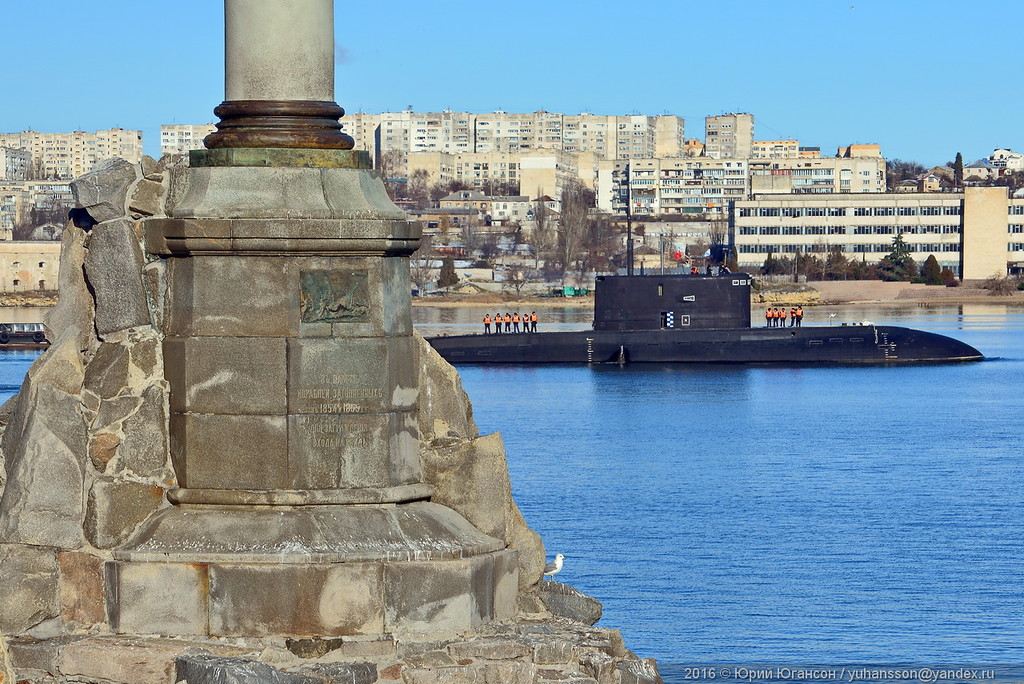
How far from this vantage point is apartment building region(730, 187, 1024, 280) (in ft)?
469

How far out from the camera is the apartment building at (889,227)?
14288 centimetres

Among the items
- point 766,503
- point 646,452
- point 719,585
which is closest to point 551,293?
point 646,452

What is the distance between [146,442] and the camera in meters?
8.21

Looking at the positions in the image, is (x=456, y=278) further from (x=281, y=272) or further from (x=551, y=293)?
(x=281, y=272)

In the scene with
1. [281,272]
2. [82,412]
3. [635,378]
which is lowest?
[635,378]

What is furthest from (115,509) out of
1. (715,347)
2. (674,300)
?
(715,347)

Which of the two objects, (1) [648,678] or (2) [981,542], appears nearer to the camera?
(1) [648,678]

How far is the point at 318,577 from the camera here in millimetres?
7789

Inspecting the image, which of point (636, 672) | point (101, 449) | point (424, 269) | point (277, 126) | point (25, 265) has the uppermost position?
point (277, 126)

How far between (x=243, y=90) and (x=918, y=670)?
8.29 m

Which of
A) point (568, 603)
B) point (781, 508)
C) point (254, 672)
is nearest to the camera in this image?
point (254, 672)

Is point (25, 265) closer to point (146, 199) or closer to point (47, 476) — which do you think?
point (146, 199)

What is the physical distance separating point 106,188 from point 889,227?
143 meters

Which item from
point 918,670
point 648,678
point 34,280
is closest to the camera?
point 648,678
